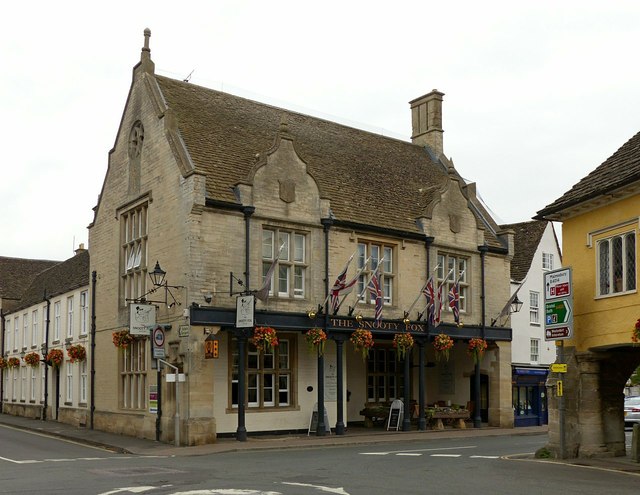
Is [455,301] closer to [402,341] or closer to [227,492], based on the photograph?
[402,341]

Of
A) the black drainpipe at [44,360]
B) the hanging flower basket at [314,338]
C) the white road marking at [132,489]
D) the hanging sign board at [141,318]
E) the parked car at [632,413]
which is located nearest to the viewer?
the white road marking at [132,489]

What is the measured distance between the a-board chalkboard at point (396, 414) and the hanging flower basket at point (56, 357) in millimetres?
14751

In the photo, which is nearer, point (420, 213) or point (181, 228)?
point (181, 228)

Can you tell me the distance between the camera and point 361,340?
1107 inches

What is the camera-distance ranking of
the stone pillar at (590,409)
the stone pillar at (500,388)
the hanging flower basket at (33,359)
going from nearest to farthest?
the stone pillar at (590,409) < the stone pillar at (500,388) < the hanging flower basket at (33,359)

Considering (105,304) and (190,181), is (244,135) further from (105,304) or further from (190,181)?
(105,304)

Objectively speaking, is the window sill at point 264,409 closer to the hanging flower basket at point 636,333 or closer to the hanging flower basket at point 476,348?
the hanging flower basket at point 476,348

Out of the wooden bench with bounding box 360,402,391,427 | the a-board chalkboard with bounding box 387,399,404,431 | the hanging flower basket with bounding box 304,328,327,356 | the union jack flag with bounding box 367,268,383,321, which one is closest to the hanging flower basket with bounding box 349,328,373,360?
the union jack flag with bounding box 367,268,383,321

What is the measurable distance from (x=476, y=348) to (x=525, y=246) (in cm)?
1219

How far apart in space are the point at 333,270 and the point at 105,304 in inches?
340

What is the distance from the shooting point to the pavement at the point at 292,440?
19.5 m

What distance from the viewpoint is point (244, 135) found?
3030 centimetres

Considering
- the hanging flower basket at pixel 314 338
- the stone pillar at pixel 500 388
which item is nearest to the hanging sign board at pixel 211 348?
the hanging flower basket at pixel 314 338

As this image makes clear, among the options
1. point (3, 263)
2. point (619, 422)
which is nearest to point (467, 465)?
point (619, 422)
